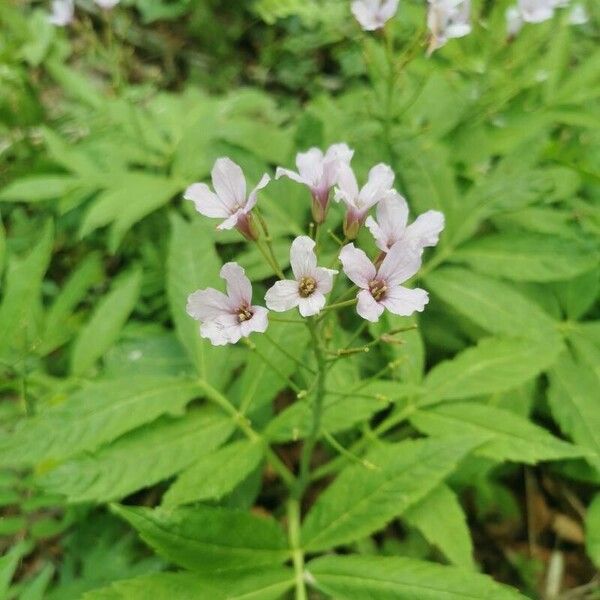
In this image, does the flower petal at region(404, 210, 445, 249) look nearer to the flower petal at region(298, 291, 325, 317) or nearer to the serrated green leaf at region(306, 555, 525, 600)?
the flower petal at region(298, 291, 325, 317)

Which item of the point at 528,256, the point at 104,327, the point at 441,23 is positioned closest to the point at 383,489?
the point at 528,256

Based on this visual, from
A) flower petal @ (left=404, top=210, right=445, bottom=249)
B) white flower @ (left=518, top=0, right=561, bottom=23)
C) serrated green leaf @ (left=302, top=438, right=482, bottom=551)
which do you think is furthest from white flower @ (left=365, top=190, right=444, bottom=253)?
white flower @ (left=518, top=0, right=561, bottom=23)

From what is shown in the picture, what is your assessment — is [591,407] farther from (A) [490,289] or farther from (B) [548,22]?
(B) [548,22]

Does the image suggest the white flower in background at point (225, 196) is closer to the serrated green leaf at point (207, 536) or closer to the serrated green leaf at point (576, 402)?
the serrated green leaf at point (207, 536)

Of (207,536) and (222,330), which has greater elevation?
(222,330)

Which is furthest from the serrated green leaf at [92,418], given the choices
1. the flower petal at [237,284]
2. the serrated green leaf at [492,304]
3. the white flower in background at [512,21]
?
the white flower in background at [512,21]

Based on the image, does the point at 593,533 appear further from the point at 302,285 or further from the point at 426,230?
the point at 302,285
